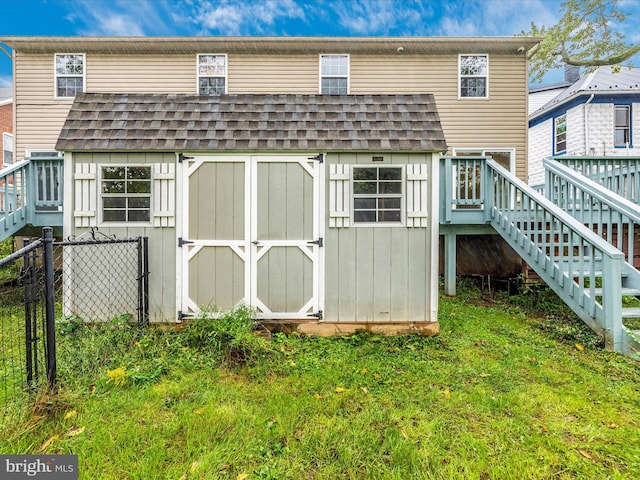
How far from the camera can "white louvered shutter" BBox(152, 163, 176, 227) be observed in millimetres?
4203

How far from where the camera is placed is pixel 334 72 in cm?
920

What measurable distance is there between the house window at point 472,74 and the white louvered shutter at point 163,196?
8.20 m

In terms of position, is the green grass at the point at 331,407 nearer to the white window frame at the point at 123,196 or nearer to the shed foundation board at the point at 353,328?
the shed foundation board at the point at 353,328

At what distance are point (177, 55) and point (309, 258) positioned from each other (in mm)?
8100

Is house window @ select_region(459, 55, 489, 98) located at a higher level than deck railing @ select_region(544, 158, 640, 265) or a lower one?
higher

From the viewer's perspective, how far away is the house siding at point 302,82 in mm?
8852

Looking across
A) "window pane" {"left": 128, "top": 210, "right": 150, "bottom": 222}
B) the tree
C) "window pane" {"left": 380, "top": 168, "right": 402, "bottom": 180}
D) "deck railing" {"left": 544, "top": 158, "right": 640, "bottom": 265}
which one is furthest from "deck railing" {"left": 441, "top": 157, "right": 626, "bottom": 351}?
the tree

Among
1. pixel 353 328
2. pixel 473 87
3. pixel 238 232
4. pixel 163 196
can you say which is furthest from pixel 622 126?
pixel 163 196

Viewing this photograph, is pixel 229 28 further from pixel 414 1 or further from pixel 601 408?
pixel 601 408

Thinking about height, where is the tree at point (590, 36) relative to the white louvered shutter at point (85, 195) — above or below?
above

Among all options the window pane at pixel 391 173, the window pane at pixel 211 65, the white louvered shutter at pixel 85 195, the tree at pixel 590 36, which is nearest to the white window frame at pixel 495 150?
the tree at pixel 590 36

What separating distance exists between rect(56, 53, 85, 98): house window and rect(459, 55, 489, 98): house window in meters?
10.4

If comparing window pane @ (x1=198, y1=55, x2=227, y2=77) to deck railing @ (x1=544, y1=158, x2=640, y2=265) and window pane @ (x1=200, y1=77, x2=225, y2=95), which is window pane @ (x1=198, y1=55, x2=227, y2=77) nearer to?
window pane @ (x1=200, y1=77, x2=225, y2=95)

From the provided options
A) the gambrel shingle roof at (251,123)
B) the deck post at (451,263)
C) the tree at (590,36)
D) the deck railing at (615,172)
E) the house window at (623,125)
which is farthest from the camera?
the house window at (623,125)
